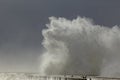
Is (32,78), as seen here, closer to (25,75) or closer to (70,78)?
(25,75)

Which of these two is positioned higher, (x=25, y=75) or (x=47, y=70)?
(x=47, y=70)

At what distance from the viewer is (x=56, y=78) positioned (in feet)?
230

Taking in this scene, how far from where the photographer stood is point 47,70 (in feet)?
368

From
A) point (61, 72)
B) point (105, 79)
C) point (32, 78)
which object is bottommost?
point (105, 79)

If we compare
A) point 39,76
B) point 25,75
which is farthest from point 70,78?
point 25,75

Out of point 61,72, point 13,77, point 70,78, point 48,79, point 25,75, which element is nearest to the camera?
point 70,78

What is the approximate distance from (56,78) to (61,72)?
3993 cm

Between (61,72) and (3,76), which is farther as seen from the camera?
(61,72)

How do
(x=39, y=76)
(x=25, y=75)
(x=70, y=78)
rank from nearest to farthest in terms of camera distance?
(x=70, y=78) < (x=39, y=76) < (x=25, y=75)

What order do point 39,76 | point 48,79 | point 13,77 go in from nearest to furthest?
point 48,79 < point 39,76 < point 13,77

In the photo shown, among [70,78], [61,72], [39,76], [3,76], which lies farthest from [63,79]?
[61,72]

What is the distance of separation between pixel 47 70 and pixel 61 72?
5478mm

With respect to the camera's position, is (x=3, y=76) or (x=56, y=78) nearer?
(x=56, y=78)

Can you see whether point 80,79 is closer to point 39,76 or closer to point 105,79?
point 105,79
